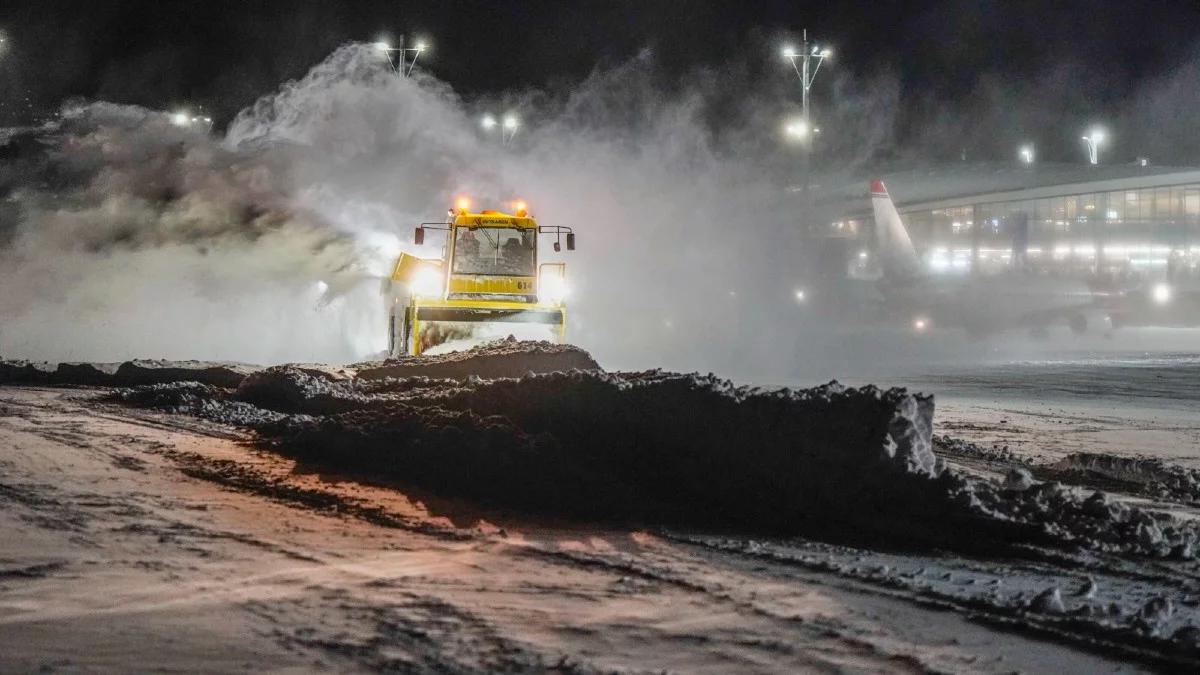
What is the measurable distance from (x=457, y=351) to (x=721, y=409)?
9475 millimetres

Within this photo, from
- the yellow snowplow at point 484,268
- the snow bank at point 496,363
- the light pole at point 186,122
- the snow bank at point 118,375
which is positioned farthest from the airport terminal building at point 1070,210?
the snow bank at point 118,375

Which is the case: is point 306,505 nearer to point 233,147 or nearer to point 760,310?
point 233,147

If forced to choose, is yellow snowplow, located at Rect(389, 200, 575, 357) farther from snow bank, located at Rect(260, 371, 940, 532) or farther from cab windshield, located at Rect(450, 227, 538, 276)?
snow bank, located at Rect(260, 371, 940, 532)

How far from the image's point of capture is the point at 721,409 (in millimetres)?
8070

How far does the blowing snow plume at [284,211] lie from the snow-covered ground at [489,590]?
15284 mm

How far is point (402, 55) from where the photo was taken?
1147 inches

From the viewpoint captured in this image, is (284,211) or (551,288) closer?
(551,288)

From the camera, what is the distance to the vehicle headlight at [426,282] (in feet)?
63.5

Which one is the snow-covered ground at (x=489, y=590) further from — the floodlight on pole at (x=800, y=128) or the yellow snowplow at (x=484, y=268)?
the floodlight on pole at (x=800, y=128)

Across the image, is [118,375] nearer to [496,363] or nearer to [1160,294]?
[496,363]

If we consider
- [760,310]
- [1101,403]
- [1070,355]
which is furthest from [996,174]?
[1101,403]

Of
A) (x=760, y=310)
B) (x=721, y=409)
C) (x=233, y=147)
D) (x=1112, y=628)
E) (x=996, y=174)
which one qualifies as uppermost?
(x=996, y=174)

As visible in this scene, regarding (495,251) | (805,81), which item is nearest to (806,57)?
(805,81)

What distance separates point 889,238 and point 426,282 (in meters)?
27.5
